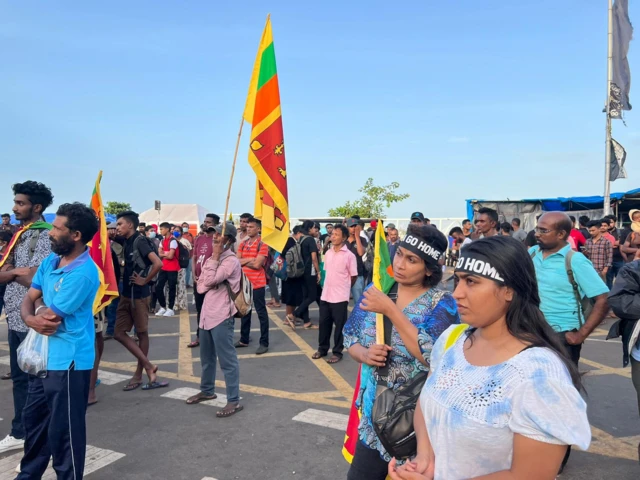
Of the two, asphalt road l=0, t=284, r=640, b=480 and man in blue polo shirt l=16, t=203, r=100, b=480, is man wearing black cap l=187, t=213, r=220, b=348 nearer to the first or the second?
asphalt road l=0, t=284, r=640, b=480

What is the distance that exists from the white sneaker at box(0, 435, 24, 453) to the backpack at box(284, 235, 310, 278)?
5463mm

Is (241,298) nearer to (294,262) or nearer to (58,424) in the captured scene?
(58,424)

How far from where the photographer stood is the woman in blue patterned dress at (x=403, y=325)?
2.32 m

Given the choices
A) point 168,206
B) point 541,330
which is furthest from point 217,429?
point 168,206

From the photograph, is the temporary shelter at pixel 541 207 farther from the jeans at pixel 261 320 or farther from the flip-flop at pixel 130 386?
the flip-flop at pixel 130 386

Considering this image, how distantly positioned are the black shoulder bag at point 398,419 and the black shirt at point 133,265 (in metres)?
4.37

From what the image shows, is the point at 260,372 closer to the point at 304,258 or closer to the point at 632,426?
the point at 304,258

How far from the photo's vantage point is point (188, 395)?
533cm

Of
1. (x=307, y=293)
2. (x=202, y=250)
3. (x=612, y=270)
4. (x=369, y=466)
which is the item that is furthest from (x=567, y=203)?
(x=369, y=466)

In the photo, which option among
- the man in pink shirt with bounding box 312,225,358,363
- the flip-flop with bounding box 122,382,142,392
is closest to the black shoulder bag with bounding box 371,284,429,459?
the flip-flop with bounding box 122,382,142,392

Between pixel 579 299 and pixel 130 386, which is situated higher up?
pixel 579 299

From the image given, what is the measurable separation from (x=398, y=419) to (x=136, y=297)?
448 cm

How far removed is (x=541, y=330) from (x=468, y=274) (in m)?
0.30

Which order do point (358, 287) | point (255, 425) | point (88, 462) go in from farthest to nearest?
point (358, 287) → point (255, 425) → point (88, 462)
